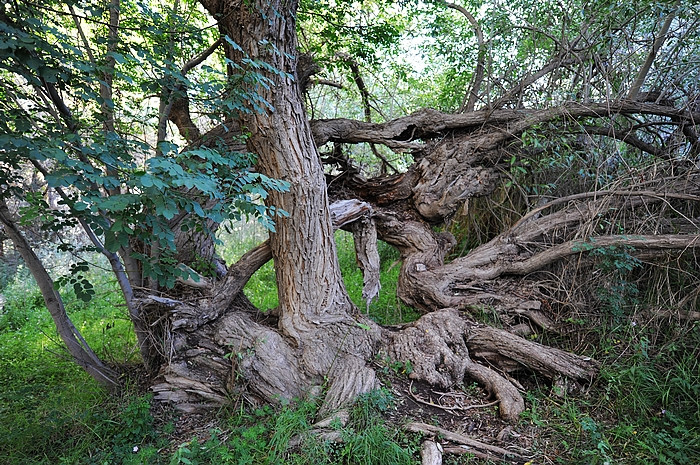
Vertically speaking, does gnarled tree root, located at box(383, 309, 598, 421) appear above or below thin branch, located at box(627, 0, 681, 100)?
below

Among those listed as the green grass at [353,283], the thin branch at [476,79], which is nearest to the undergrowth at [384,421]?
the green grass at [353,283]

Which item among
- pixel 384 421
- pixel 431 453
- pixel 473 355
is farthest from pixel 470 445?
pixel 473 355

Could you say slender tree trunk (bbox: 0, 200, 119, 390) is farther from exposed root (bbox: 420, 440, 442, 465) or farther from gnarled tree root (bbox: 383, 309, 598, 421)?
exposed root (bbox: 420, 440, 442, 465)

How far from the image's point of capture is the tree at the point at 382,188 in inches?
100

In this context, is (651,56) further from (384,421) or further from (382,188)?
(384,421)

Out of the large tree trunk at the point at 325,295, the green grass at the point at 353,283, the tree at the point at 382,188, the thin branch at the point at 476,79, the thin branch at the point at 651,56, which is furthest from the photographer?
the thin branch at the point at 476,79

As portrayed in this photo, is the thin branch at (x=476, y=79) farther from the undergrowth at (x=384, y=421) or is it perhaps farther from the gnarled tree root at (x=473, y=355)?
the gnarled tree root at (x=473, y=355)

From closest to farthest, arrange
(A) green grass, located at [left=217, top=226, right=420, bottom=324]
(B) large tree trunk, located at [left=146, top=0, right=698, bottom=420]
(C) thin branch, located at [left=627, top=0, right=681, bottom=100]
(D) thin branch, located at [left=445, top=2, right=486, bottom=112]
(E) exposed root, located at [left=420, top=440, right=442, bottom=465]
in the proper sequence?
1. (E) exposed root, located at [left=420, top=440, right=442, bottom=465]
2. (B) large tree trunk, located at [left=146, top=0, right=698, bottom=420]
3. (C) thin branch, located at [left=627, top=0, right=681, bottom=100]
4. (A) green grass, located at [left=217, top=226, right=420, bottom=324]
5. (D) thin branch, located at [left=445, top=2, right=486, bottom=112]

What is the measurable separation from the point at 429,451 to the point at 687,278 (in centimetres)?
269

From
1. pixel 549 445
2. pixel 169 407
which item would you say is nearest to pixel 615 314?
pixel 549 445

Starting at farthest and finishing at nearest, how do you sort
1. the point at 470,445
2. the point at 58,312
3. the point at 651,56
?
the point at 651,56 < the point at 58,312 < the point at 470,445

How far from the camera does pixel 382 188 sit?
470cm

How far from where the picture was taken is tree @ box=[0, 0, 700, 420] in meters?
2.54

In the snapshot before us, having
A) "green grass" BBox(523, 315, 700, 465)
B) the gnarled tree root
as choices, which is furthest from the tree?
"green grass" BBox(523, 315, 700, 465)
